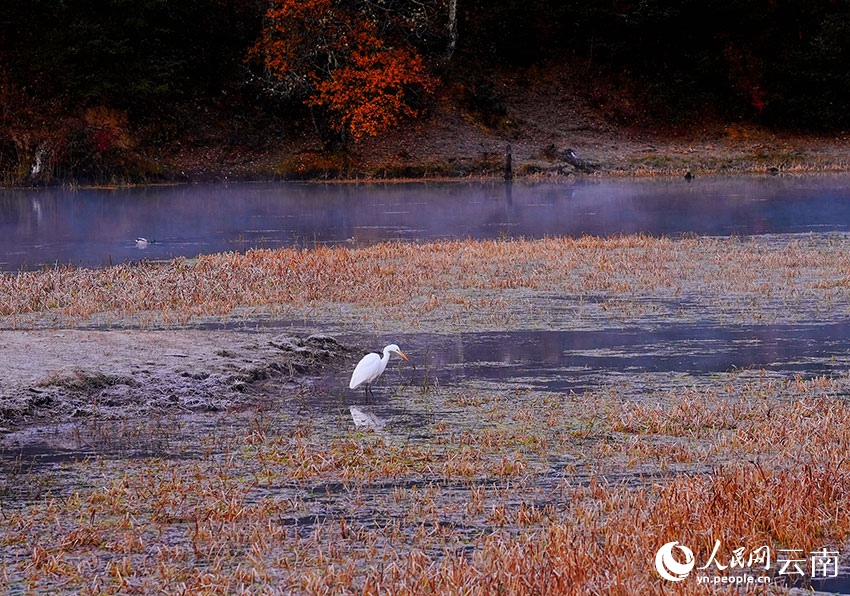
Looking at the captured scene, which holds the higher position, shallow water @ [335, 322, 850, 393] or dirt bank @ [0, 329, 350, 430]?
dirt bank @ [0, 329, 350, 430]

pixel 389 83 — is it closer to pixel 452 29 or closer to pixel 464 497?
pixel 452 29

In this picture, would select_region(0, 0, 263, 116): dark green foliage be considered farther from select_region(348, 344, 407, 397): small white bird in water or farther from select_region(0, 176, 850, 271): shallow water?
select_region(348, 344, 407, 397): small white bird in water

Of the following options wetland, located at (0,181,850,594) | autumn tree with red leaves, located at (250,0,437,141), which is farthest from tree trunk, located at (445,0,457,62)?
wetland, located at (0,181,850,594)

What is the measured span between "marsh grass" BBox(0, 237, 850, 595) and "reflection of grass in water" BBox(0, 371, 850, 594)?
0.02m

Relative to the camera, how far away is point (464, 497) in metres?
7.69

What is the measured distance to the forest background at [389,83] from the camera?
1743 inches

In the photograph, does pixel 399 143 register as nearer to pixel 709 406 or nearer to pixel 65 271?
pixel 65 271

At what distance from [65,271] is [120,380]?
8.60 metres

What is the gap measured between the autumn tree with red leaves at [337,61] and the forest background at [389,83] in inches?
3.6

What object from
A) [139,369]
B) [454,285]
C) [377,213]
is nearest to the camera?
[139,369]

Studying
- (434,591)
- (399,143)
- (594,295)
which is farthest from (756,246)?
(399,143)

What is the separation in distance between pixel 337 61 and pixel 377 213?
14.3 m

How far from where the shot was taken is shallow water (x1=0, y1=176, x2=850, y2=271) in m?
25.4

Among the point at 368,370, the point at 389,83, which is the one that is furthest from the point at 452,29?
the point at 368,370
